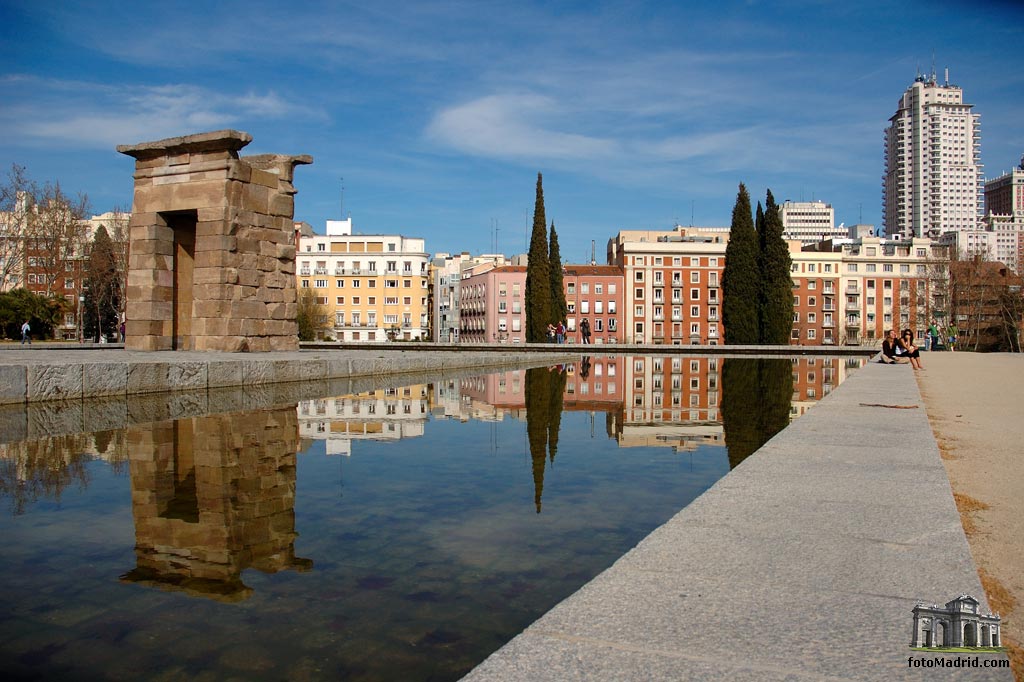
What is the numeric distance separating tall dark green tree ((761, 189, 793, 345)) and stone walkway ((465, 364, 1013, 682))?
58493 millimetres

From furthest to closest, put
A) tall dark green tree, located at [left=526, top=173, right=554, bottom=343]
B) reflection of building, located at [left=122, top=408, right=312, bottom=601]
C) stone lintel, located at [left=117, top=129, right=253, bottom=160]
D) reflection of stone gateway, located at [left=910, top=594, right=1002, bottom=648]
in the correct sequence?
1. tall dark green tree, located at [left=526, top=173, right=554, bottom=343]
2. stone lintel, located at [left=117, top=129, right=253, bottom=160]
3. reflection of building, located at [left=122, top=408, right=312, bottom=601]
4. reflection of stone gateway, located at [left=910, top=594, right=1002, bottom=648]

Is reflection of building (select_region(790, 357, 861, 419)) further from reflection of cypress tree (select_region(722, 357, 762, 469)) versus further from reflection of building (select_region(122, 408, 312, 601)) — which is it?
reflection of building (select_region(122, 408, 312, 601))

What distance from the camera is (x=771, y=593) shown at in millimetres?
2354

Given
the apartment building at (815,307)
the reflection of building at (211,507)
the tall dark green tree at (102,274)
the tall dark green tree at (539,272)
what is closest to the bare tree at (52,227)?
the tall dark green tree at (102,274)

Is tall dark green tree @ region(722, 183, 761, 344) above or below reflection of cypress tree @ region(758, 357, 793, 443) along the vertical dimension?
above

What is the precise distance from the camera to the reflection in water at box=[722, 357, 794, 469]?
7068mm

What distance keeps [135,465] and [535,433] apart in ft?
10.9

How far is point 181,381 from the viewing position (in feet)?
34.6

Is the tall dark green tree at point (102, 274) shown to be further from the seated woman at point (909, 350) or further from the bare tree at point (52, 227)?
the seated woman at point (909, 350)

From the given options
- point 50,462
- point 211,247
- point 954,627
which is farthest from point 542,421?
point 211,247

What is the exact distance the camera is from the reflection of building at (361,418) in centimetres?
689

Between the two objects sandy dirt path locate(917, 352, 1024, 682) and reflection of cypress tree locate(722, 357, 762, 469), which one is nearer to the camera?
sandy dirt path locate(917, 352, 1024, 682)

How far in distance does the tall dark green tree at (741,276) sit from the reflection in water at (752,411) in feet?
155

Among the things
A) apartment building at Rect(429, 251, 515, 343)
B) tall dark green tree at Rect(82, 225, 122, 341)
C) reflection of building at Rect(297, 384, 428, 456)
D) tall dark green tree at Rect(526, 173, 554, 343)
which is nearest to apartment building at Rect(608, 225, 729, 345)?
apartment building at Rect(429, 251, 515, 343)
